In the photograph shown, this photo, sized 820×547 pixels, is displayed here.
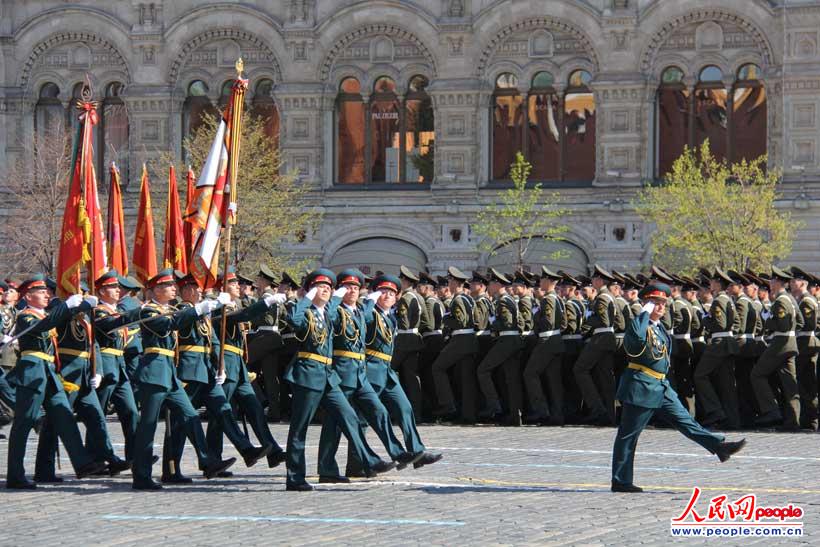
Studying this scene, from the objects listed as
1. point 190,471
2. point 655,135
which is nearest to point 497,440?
point 190,471

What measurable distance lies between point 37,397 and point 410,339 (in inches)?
299

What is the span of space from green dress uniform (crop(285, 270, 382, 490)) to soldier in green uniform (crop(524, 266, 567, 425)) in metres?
6.84

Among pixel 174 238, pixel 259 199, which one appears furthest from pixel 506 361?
pixel 259 199

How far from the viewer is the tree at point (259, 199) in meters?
37.6

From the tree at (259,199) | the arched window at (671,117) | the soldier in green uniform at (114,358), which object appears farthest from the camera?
the arched window at (671,117)

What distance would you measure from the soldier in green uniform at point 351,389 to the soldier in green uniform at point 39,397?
78.1 inches

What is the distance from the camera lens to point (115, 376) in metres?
16.0

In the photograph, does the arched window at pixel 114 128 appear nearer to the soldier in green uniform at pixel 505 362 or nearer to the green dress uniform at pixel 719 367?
the soldier in green uniform at pixel 505 362

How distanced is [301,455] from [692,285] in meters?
8.58

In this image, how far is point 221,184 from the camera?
1662cm

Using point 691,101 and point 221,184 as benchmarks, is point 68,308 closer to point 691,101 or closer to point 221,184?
point 221,184

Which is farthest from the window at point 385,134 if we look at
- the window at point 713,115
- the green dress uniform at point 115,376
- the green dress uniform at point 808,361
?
the green dress uniform at point 115,376

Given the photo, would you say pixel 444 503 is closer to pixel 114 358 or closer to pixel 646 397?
pixel 646 397

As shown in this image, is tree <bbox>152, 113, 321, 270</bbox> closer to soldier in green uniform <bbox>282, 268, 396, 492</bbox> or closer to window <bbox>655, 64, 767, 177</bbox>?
window <bbox>655, 64, 767, 177</bbox>
